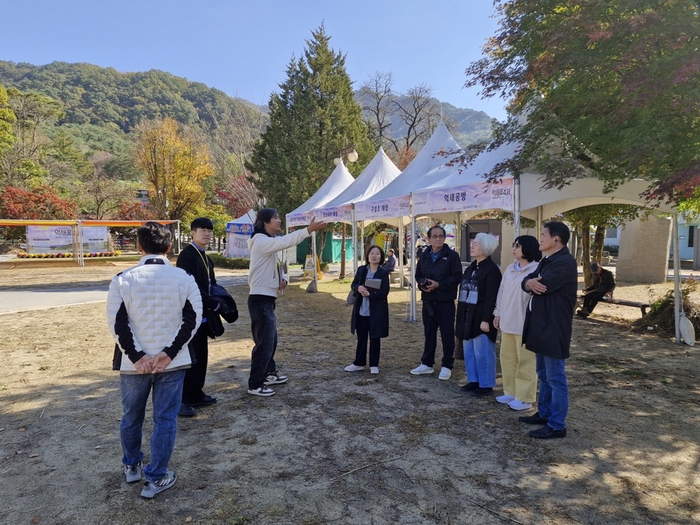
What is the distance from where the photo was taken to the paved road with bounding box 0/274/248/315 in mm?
10719

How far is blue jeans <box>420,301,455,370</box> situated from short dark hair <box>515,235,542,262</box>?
1179mm

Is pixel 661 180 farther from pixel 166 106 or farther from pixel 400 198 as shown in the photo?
pixel 166 106

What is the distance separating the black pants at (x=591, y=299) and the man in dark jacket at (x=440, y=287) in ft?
17.6

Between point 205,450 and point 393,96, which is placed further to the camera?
point 393,96

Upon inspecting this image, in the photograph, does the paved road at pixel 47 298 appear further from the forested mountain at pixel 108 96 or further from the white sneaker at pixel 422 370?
the forested mountain at pixel 108 96

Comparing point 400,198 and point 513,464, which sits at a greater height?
point 400,198

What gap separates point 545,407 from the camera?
3.69 meters

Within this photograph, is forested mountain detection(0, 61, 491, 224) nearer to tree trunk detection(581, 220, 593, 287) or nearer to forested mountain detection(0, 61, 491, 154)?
tree trunk detection(581, 220, 593, 287)

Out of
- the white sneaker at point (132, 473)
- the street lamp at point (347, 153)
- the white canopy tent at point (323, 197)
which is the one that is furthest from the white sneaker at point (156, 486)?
the street lamp at point (347, 153)

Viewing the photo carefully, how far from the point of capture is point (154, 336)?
2.50 meters

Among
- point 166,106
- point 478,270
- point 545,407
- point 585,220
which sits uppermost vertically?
point 166,106

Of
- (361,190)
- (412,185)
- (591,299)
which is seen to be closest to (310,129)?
(361,190)

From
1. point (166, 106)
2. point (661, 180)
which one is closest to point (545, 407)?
point (661, 180)

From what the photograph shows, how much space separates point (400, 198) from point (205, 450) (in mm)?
6453
